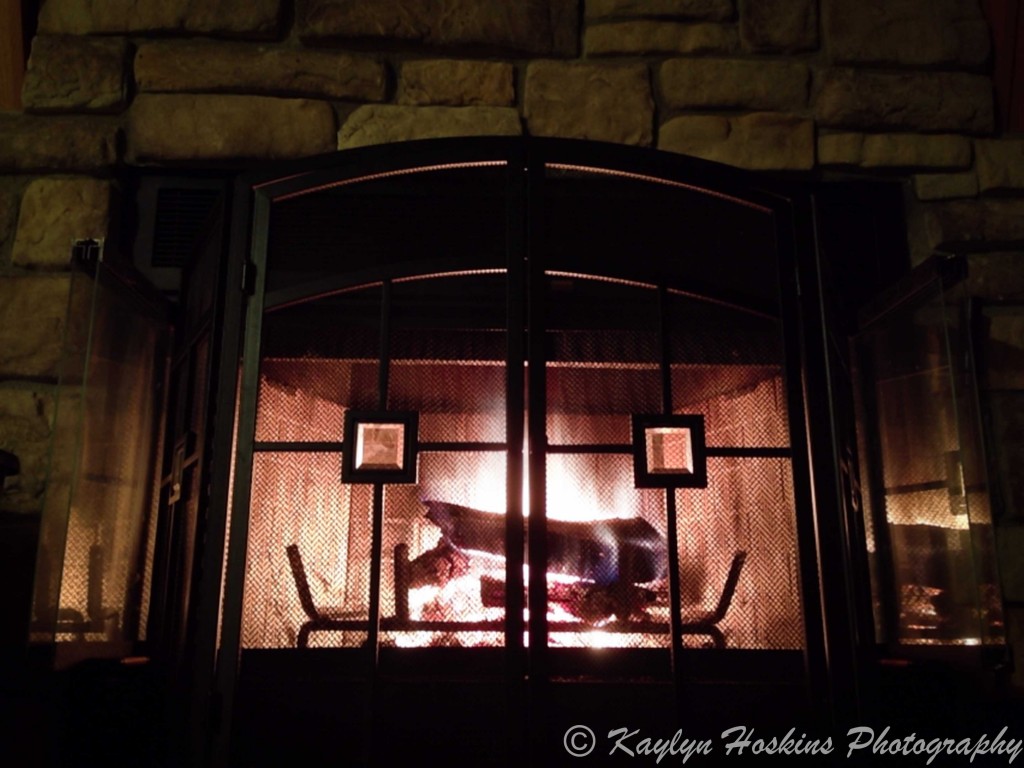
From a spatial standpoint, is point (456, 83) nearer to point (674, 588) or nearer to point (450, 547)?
point (450, 547)

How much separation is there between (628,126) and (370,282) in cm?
98

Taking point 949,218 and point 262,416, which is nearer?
point 262,416

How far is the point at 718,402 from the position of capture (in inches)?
82.0

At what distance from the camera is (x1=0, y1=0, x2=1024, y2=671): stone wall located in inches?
101

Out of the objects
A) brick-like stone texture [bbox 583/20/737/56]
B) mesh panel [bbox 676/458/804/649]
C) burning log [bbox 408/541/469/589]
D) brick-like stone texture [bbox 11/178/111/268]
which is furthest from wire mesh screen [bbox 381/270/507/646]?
brick-like stone texture [bbox 583/20/737/56]

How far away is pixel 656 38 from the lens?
271 cm

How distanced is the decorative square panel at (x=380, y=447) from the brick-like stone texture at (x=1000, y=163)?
5.95ft

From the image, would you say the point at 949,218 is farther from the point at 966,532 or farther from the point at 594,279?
the point at 594,279

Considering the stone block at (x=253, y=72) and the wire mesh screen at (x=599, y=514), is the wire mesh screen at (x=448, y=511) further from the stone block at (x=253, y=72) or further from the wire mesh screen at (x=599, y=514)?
the stone block at (x=253, y=72)

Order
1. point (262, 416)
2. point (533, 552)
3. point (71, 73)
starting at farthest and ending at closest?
point (71, 73), point (262, 416), point (533, 552)

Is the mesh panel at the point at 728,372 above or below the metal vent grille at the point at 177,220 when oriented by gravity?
below

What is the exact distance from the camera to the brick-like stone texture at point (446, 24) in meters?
2.65

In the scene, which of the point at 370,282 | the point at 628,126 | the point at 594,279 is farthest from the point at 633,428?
the point at 628,126

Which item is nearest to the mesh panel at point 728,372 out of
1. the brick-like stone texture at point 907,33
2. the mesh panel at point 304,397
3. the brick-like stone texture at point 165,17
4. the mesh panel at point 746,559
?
the mesh panel at point 746,559
